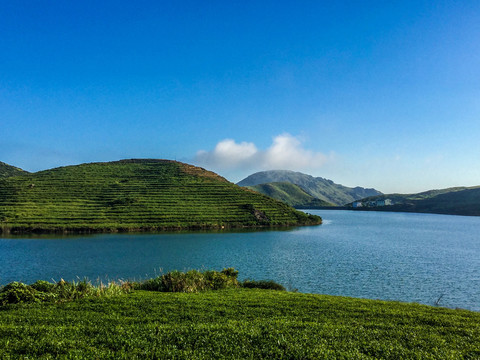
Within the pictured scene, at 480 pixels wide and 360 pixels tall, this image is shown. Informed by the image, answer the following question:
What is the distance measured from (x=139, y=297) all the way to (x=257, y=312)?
802 centimetres

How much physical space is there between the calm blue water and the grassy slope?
49.6ft

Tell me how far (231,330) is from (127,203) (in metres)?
105

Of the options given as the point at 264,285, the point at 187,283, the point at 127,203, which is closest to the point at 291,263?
the point at 264,285

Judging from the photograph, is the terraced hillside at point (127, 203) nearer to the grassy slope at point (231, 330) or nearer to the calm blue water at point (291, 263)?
the calm blue water at point (291, 263)

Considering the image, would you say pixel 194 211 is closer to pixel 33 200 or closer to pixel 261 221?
pixel 261 221

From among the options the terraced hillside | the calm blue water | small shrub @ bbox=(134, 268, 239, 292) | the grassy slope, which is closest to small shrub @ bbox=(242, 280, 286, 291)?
small shrub @ bbox=(134, 268, 239, 292)

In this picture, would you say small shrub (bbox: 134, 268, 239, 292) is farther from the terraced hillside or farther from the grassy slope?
the terraced hillside

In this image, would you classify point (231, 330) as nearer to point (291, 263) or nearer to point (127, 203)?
point (291, 263)

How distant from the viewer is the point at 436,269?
142 ft

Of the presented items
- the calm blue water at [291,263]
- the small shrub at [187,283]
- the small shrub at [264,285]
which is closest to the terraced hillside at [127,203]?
the calm blue water at [291,263]

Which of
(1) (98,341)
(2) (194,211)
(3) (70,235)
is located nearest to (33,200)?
(3) (70,235)

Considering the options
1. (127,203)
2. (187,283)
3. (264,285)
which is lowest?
(264,285)

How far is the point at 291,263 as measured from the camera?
4606 cm

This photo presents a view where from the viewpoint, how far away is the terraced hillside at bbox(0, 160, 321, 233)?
91625 mm
